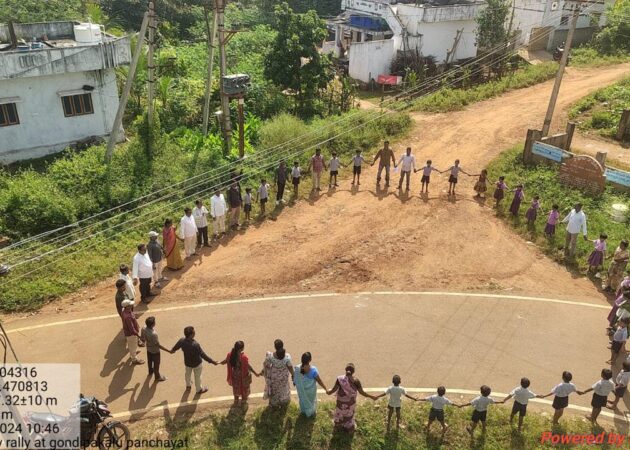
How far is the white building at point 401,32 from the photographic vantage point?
32375mm

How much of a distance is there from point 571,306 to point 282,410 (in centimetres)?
759

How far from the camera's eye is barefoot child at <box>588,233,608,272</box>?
13381 mm

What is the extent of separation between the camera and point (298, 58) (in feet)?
82.7

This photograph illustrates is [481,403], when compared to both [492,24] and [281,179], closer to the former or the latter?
[281,179]

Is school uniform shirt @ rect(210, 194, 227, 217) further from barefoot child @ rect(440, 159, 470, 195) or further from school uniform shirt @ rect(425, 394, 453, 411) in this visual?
school uniform shirt @ rect(425, 394, 453, 411)

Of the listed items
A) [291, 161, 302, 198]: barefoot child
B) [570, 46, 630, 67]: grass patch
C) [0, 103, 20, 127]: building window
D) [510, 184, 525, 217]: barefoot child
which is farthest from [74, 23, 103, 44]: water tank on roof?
[570, 46, 630, 67]: grass patch

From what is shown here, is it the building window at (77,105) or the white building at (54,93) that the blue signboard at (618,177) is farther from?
the building window at (77,105)

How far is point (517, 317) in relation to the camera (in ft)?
40.3

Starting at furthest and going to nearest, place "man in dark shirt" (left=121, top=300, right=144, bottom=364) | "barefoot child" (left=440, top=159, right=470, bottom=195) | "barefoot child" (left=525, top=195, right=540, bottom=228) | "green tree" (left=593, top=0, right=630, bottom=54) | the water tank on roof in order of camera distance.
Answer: "green tree" (left=593, top=0, right=630, bottom=54), the water tank on roof, "barefoot child" (left=440, top=159, right=470, bottom=195), "barefoot child" (left=525, top=195, right=540, bottom=228), "man in dark shirt" (left=121, top=300, right=144, bottom=364)

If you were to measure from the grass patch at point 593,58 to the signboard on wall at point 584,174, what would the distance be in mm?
19192

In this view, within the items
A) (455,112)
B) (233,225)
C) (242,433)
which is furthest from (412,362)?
(455,112)

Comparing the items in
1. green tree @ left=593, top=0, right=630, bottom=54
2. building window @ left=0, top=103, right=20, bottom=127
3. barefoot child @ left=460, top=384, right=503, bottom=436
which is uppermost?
green tree @ left=593, top=0, right=630, bottom=54

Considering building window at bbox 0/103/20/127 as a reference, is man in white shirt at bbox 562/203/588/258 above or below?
below

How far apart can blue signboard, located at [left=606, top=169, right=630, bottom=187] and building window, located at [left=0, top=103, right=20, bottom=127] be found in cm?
1952
